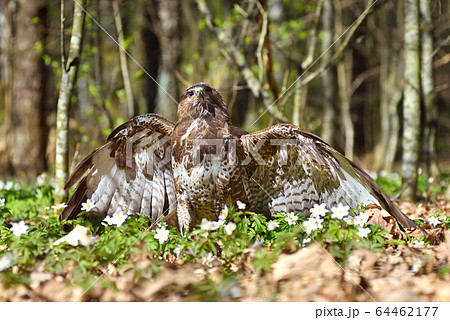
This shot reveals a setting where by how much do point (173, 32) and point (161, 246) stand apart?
9.37 m

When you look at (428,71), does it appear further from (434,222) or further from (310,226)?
(310,226)

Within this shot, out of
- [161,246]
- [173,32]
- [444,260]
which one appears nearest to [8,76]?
[173,32]

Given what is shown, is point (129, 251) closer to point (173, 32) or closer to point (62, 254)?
point (62, 254)

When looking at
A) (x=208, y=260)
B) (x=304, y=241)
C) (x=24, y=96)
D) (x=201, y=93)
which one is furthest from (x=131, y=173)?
(x=24, y=96)

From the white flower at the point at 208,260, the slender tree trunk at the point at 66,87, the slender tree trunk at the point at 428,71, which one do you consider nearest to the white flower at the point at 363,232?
the white flower at the point at 208,260

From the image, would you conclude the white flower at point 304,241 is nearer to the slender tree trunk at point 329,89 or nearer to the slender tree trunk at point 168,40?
the slender tree trunk at point 329,89

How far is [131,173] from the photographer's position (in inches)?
169

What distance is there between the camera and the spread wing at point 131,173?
158 inches

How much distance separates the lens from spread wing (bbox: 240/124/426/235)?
12.0ft

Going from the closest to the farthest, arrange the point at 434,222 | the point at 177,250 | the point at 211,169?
1. the point at 177,250
2. the point at 434,222
3. the point at 211,169

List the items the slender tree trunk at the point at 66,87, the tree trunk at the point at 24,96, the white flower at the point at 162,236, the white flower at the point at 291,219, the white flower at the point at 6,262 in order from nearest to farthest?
the white flower at the point at 6,262, the white flower at the point at 162,236, the white flower at the point at 291,219, the slender tree trunk at the point at 66,87, the tree trunk at the point at 24,96

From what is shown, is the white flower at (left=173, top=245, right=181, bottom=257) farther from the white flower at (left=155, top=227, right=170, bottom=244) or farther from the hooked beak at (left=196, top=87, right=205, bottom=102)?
→ the hooked beak at (left=196, top=87, right=205, bottom=102)

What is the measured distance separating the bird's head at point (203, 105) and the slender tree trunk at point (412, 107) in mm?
2719

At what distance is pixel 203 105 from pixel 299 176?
3.81ft
